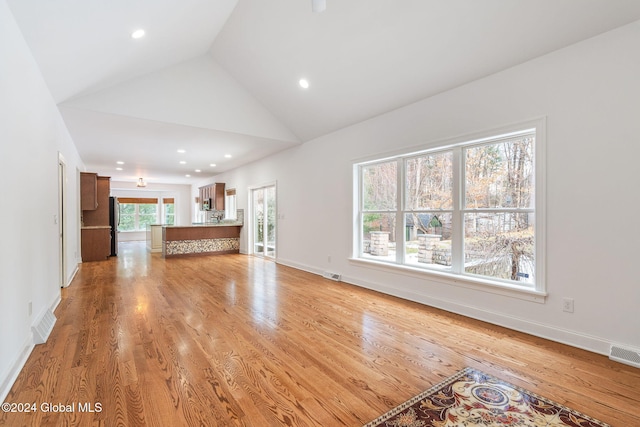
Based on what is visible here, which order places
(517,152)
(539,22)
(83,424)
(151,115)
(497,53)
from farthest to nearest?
(151,115) < (517,152) < (497,53) < (539,22) < (83,424)

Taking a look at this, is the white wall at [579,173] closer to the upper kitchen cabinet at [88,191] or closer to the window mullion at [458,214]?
the window mullion at [458,214]

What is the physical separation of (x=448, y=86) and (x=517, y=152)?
1117 mm

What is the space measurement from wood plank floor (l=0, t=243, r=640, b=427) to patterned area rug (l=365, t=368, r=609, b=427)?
0.09m

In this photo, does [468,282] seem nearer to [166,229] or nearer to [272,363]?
[272,363]

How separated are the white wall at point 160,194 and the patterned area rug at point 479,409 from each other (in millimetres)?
14474

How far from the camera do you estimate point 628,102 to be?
2555 mm

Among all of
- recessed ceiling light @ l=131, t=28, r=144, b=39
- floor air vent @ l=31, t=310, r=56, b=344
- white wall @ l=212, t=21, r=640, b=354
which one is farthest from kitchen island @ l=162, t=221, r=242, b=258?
white wall @ l=212, t=21, r=640, b=354

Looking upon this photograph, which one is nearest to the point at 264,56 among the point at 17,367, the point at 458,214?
the point at 458,214

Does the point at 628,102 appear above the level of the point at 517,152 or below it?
above

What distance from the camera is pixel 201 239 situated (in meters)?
8.90

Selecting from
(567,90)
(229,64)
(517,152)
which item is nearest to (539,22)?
(567,90)

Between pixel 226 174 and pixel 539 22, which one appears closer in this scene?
pixel 539 22

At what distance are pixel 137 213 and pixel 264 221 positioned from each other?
8.49m

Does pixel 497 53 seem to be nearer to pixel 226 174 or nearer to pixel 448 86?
pixel 448 86
